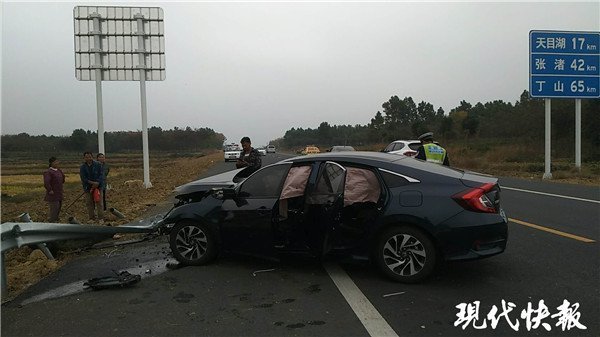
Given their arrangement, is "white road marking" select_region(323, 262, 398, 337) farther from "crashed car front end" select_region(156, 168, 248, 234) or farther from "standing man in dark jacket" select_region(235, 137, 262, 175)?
"standing man in dark jacket" select_region(235, 137, 262, 175)

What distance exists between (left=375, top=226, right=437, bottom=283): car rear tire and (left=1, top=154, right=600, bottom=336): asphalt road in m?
0.15

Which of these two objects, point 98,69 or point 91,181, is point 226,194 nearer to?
point 91,181

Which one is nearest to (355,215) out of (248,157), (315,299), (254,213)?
(315,299)

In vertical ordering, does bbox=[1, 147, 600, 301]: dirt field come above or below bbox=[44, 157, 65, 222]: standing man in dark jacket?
below

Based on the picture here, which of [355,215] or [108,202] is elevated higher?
[355,215]

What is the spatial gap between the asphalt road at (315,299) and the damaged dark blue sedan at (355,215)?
34 cm

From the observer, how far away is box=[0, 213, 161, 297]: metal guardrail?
16.2ft

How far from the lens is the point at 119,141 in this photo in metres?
82.2

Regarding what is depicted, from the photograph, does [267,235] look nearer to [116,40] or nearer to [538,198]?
[538,198]

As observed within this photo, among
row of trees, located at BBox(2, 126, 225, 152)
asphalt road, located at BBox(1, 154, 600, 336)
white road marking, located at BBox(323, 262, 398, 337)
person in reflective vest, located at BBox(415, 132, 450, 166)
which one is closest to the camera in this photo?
white road marking, located at BBox(323, 262, 398, 337)

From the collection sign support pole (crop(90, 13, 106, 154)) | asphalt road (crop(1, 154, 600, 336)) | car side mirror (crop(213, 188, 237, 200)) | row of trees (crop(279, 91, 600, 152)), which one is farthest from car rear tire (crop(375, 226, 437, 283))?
row of trees (crop(279, 91, 600, 152))

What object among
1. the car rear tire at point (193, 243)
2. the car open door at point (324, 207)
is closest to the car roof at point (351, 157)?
the car open door at point (324, 207)

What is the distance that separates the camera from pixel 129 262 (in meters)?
6.48

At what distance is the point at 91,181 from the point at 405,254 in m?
8.23
